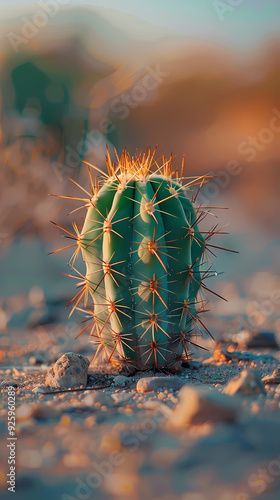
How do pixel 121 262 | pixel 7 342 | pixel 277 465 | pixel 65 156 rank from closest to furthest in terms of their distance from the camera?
pixel 277 465
pixel 121 262
pixel 7 342
pixel 65 156

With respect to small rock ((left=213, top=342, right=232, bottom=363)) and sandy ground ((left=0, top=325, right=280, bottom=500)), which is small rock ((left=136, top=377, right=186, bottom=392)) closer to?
sandy ground ((left=0, top=325, right=280, bottom=500))

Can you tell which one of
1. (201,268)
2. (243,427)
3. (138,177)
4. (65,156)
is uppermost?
(65,156)

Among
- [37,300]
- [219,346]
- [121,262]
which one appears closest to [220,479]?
[121,262]

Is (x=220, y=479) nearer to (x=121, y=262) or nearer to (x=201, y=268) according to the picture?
(x=121, y=262)

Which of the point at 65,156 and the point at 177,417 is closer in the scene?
the point at 177,417

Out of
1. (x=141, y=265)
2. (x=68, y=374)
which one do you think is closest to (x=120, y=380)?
(x=68, y=374)

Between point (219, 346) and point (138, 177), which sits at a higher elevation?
point (138, 177)
